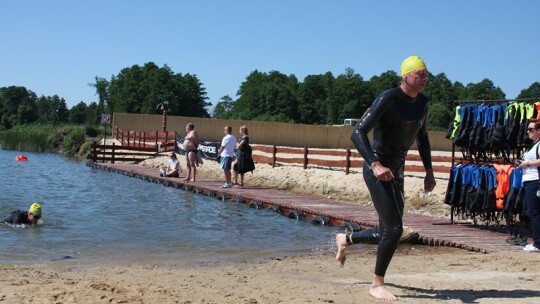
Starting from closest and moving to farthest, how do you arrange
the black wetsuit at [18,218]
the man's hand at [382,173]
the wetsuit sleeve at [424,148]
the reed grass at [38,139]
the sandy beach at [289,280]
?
the man's hand at [382,173], the sandy beach at [289,280], the wetsuit sleeve at [424,148], the black wetsuit at [18,218], the reed grass at [38,139]

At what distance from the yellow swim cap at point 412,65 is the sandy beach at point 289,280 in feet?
6.14

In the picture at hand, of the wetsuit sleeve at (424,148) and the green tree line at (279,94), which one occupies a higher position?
the green tree line at (279,94)

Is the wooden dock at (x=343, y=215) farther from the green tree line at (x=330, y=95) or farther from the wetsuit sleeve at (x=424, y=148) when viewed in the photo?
the green tree line at (x=330, y=95)

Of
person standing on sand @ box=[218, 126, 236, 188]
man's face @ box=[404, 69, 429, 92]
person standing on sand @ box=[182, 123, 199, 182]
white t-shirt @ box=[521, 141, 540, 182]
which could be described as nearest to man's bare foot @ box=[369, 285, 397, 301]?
man's face @ box=[404, 69, 429, 92]

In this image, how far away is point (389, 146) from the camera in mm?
5535

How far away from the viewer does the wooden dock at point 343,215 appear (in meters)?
9.73

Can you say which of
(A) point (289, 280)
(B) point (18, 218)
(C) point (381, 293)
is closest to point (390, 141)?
(C) point (381, 293)

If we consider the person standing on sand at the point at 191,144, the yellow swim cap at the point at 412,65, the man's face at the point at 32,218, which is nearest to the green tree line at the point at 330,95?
the person standing on sand at the point at 191,144

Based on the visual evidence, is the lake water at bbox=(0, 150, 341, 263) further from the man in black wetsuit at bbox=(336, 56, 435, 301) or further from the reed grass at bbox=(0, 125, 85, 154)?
the reed grass at bbox=(0, 125, 85, 154)

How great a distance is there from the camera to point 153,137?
39531mm

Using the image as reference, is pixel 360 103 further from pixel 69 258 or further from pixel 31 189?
pixel 69 258

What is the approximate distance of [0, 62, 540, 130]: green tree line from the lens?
331 ft

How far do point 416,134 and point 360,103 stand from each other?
107 metres

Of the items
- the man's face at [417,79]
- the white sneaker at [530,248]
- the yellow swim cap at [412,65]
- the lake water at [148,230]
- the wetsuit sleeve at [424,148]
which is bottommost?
the lake water at [148,230]
